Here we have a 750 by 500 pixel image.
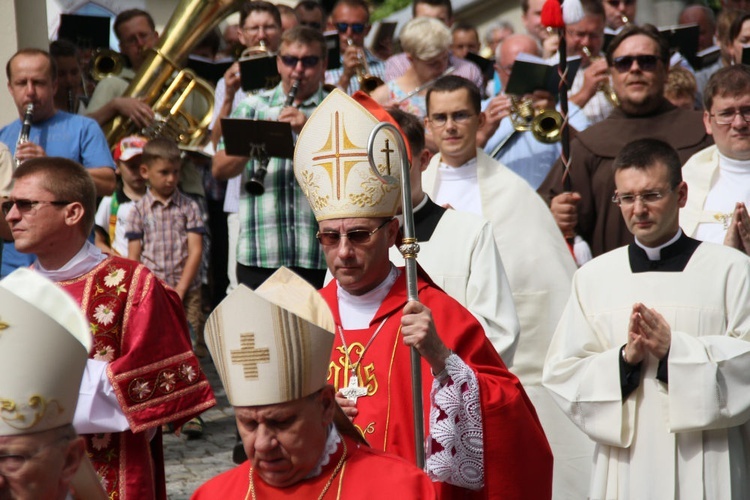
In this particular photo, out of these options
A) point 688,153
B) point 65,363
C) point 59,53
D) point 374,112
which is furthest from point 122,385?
point 59,53

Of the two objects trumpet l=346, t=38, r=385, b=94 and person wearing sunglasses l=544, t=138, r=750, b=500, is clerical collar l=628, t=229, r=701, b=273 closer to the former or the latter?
person wearing sunglasses l=544, t=138, r=750, b=500

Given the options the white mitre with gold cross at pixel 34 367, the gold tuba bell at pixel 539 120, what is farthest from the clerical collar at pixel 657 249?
the white mitre with gold cross at pixel 34 367

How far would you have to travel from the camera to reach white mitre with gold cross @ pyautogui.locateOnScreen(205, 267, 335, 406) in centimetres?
374

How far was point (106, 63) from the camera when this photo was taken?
453 inches

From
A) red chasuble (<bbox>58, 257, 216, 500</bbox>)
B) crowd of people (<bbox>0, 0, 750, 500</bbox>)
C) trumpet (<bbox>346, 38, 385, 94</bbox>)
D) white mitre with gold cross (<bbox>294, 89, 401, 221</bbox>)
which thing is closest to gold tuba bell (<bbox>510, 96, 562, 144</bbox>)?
crowd of people (<bbox>0, 0, 750, 500</bbox>)

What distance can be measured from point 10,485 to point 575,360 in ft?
11.6

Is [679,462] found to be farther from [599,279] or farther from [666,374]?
[599,279]

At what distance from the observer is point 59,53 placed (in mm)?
10352

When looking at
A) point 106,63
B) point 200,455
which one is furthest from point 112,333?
point 106,63

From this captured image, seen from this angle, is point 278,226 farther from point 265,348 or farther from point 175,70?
point 265,348

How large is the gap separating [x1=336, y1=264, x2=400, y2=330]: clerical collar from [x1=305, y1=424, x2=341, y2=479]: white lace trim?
3.87 ft

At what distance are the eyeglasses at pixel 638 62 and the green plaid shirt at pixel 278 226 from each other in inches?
78.6

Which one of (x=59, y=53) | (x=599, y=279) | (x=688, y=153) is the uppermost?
(x=59, y=53)

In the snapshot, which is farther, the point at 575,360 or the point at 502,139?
the point at 502,139
